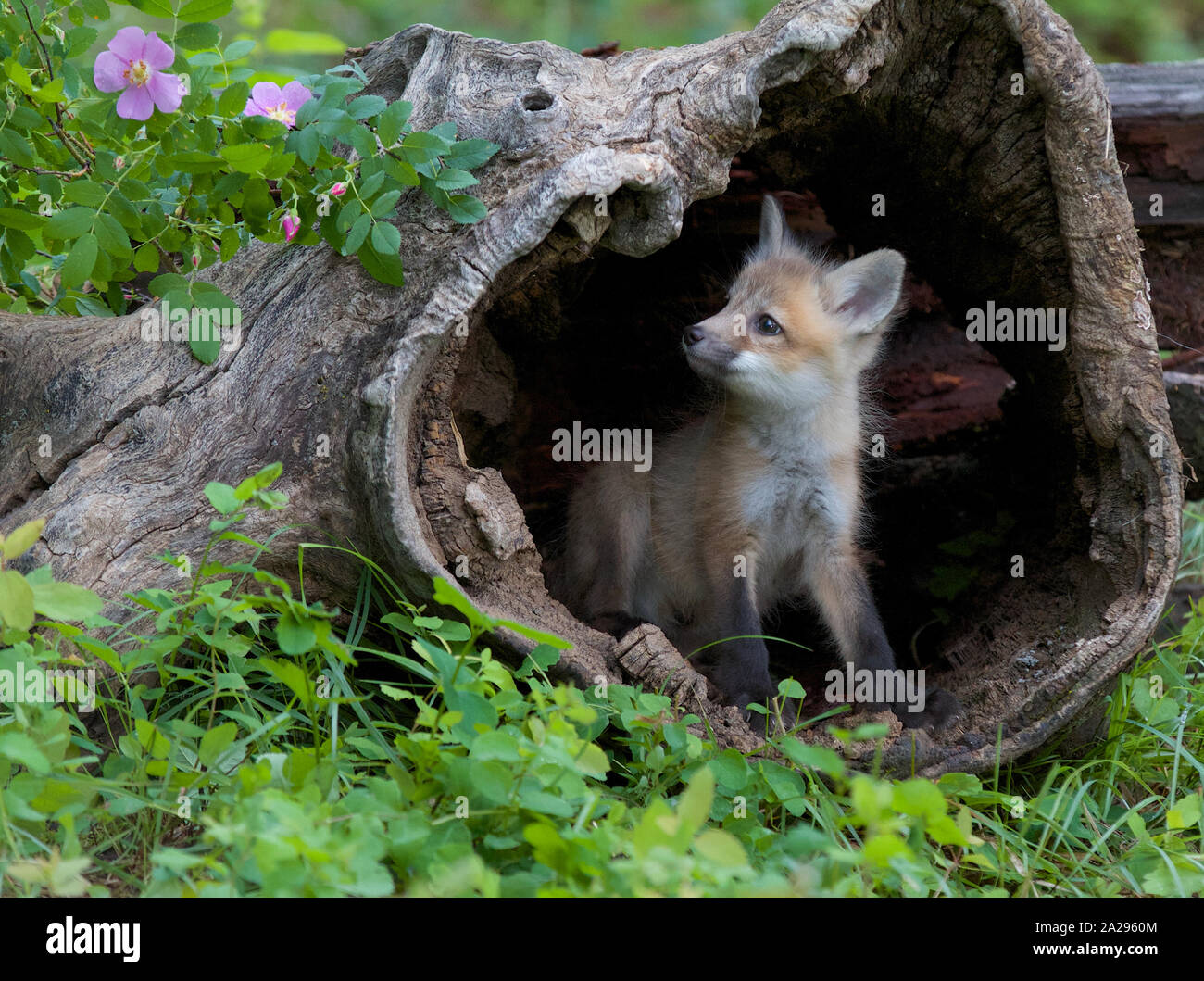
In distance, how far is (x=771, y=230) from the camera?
175 inches

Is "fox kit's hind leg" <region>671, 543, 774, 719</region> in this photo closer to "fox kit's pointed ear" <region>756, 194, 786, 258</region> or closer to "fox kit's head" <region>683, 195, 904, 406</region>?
"fox kit's head" <region>683, 195, 904, 406</region>

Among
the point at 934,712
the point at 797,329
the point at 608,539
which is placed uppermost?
the point at 797,329

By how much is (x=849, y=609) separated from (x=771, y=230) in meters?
1.60

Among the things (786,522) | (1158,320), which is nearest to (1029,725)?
(786,522)

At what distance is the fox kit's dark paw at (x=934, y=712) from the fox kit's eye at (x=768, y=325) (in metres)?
1.42

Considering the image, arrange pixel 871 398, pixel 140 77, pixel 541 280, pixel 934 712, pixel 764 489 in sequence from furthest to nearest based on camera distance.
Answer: pixel 871 398, pixel 764 489, pixel 541 280, pixel 934 712, pixel 140 77

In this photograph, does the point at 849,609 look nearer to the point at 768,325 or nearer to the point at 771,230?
the point at 768,325

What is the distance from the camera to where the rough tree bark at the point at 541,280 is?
295cm

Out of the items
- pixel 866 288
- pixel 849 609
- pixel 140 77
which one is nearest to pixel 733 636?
pixel 849 609

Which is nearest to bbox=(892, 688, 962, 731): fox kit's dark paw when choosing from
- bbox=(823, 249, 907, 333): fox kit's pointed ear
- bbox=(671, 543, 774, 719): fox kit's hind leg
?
bbox=(671, 543, 774, 719): fox kit's hind leg

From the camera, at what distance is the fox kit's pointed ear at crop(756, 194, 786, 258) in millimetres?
4391

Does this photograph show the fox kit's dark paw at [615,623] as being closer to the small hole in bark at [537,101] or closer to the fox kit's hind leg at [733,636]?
the fox kit's hind leg at [733,636]

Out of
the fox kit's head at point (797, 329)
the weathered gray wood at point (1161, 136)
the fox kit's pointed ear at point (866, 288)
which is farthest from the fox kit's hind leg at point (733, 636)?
the weathered gray wood at point (1161, 136)

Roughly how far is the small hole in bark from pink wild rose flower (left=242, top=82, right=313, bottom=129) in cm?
66
